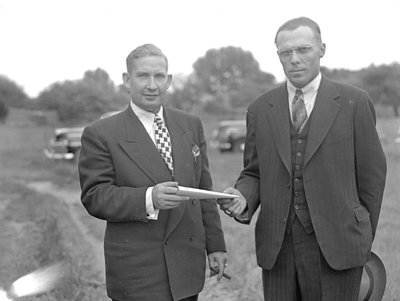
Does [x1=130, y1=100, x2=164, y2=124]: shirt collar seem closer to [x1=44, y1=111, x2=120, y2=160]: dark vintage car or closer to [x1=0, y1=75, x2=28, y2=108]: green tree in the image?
[x1=44, y1=111, x2=120, y2=160]: dark vintage car

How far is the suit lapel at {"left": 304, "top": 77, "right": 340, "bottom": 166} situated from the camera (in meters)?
2.90

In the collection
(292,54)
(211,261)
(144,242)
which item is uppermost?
(292,54)

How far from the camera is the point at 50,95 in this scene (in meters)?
23.3

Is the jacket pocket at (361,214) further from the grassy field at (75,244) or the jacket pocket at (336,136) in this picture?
the grassy field at (75,244)

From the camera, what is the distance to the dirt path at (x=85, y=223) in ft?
22.7

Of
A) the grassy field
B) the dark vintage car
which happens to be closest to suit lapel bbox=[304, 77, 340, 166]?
the grassy field

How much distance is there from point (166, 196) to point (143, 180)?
265 mm

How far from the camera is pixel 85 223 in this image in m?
9.48

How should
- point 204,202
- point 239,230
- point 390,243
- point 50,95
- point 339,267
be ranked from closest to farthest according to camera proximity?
point 339,267
point 204,202
point 390,243
point 239,230
point 50,95

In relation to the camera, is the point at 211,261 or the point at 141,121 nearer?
the point at 141,121

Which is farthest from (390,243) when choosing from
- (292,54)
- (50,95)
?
(50,95)

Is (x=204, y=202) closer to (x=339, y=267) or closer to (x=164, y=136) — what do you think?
(x=164, y=136)

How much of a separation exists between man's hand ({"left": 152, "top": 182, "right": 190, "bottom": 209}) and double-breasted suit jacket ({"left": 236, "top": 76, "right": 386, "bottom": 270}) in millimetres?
574

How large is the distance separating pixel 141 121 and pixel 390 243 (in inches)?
169
